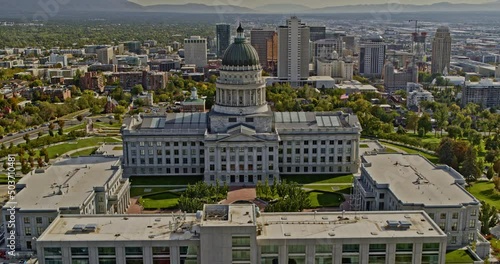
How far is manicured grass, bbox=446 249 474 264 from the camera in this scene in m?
50.9

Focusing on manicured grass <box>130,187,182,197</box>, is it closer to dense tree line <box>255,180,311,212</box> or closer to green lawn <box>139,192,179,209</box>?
green lawn <box>139,192,179,209</box>

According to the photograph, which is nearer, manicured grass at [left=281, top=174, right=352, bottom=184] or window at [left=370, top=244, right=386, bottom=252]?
window at [left=370, top=244, right=386, bottom=252]

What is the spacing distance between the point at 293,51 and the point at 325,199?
397 feet

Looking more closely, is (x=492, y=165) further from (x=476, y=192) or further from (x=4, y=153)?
(x=4, y=153)

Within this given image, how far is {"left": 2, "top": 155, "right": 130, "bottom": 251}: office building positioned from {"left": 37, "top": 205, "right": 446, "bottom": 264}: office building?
1004cm

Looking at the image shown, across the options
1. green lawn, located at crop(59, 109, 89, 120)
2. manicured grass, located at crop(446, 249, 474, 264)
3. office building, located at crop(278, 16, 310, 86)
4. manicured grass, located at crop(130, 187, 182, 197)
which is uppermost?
office building, located at crop(278, 16, 310, 86)

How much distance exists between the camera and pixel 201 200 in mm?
62250

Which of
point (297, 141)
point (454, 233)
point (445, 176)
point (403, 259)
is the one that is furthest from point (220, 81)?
point (403, 259)

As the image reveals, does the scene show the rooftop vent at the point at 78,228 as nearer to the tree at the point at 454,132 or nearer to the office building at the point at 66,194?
the office building at the point at 66,194

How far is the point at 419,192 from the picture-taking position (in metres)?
56.5

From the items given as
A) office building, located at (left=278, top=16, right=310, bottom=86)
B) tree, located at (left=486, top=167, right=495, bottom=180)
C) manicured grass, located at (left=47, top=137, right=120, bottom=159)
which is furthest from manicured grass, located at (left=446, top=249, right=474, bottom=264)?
office building, located at (left=278, top=16, right=310, bottom=86)

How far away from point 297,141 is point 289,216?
3590 centimetres

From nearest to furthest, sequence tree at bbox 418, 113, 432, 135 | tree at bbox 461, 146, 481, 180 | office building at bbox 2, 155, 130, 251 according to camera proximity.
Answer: office building at bbox 2, 155, 130, 251, tree at bbox 461, 146, 481, 180, tree at bbox 418, 113, 432, 135

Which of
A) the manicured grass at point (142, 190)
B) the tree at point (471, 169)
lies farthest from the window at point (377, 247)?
the tree at point (471, 169)
